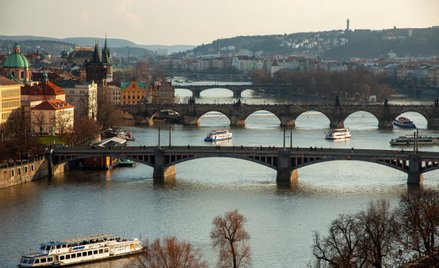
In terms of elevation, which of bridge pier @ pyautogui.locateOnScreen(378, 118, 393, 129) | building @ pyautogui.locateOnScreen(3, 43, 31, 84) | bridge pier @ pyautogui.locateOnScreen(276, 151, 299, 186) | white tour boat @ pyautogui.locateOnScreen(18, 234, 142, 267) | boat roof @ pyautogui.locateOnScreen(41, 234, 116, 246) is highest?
building @ pyautogui.locateOnScreen(3, 43, 31, 84)

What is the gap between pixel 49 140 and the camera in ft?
133

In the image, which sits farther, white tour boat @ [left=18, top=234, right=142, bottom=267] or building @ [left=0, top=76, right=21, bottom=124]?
building @ [left=0, top=76, right=21, bottom=124]

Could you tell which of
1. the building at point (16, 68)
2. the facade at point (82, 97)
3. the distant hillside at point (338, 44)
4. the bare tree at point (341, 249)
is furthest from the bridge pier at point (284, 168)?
the distant hillside at point (338, 44)

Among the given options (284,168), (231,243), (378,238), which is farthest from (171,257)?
(284,168)

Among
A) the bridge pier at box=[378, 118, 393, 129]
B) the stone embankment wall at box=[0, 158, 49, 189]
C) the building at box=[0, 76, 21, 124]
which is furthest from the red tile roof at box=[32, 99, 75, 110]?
the bridge pier at box=[378, 118, 393, 129]

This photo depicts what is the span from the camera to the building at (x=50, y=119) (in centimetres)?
4306

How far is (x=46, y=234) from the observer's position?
1040 inches

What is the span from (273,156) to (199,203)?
4.57 metres

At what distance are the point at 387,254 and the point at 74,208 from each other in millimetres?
10153

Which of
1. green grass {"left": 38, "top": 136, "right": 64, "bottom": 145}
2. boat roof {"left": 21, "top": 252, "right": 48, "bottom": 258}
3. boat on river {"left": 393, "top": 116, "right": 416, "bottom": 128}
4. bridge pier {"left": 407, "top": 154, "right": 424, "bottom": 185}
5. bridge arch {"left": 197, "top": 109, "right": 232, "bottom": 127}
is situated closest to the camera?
boat roof {"left": 21, "top": 252, "right": 48, "bottom": 258}

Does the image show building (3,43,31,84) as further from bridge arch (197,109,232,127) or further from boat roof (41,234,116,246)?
boat roof (41,234,116,246)

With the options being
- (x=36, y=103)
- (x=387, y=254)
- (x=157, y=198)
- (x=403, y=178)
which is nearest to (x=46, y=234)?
(x=157, y=198)

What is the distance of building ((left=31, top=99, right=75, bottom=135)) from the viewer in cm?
4306

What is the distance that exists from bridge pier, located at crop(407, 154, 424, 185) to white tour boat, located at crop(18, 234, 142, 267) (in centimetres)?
1021
